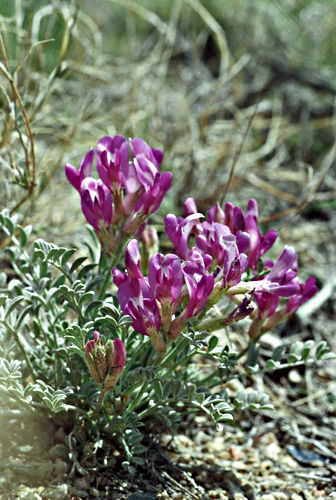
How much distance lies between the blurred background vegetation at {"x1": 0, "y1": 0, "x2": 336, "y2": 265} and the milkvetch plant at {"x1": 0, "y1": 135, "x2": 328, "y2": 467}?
0.50 meters

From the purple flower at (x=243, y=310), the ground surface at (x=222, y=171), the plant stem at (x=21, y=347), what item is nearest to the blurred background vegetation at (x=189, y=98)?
the ground surface at (x=222, y=171)

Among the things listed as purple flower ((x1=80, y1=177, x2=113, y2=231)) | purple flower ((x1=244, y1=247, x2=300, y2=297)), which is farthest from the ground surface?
purple flower ((x1=80, y1=177, x2=113, y2=231))

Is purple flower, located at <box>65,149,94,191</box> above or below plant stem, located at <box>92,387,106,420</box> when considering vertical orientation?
above

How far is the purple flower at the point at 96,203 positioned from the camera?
5.68ft

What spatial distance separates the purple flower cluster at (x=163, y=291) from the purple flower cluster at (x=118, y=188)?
0.57ft

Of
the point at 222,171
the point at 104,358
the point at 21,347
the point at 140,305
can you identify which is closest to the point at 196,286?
the point at 140,305

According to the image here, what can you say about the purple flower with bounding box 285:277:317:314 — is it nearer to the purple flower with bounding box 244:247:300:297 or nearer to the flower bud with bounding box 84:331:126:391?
the purple flower with bounding box 244:247:300:297

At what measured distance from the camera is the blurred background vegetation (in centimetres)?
278

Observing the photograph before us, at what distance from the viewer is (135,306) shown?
158cm

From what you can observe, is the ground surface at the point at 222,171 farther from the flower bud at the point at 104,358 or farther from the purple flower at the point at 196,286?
the purple flower at the point at 196,286

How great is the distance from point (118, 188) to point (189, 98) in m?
2.29

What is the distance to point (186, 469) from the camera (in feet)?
6.64

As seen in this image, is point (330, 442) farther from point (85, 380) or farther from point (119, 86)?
point (119, 86)

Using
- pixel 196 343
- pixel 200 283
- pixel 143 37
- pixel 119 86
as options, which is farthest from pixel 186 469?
pixel 143 37
